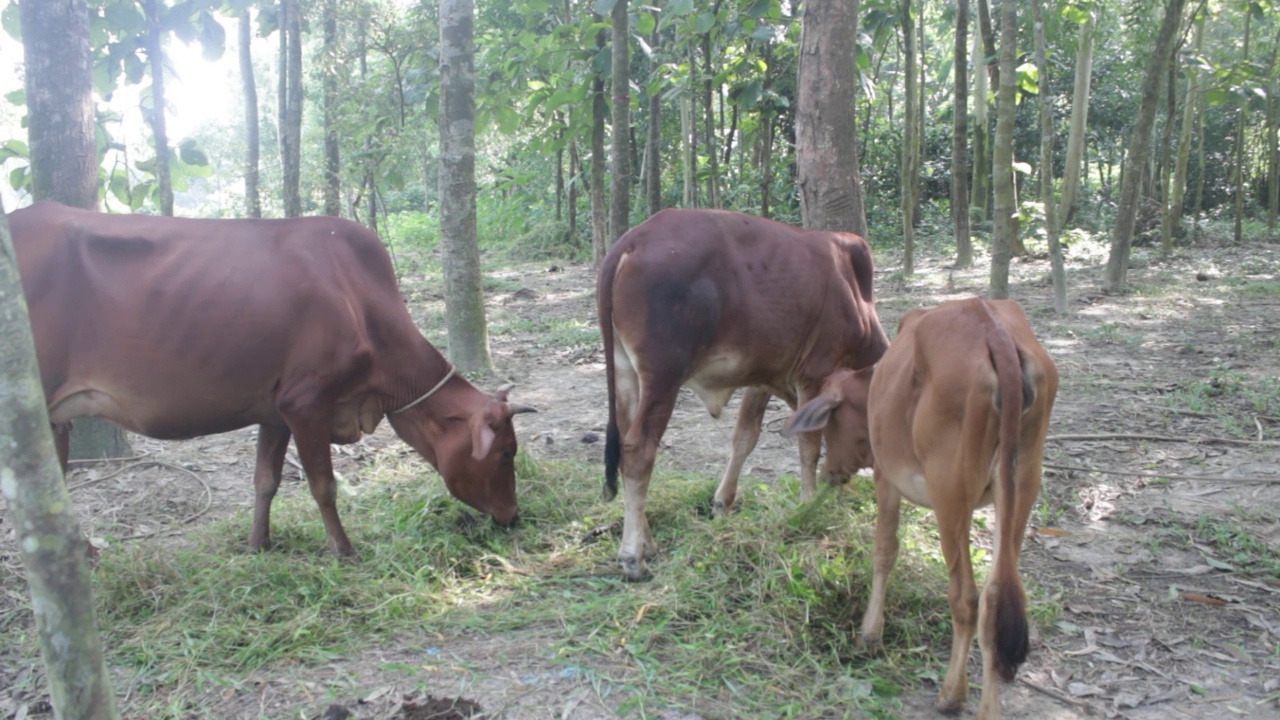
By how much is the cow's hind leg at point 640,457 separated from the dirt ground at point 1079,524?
86cm

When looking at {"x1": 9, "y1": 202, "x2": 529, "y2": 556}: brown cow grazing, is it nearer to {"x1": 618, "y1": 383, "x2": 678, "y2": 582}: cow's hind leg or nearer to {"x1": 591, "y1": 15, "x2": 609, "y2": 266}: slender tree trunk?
{"x1": 618, "y1": 383, "x2": 678, "y2": 582}: cow's hind leg

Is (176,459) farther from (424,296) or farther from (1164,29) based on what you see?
(1164,29)

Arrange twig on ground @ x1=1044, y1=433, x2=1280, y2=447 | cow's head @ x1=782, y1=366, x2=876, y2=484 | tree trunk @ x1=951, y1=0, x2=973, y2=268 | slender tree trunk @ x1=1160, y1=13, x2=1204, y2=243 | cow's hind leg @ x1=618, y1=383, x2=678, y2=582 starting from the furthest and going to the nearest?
slender tree trunk @ x1=1160, y1=13, x2=1204, y2=243
tree trunk @ x1=951, y1=0, x2=973, y2=268
twig on ground @ x1=1044, y1=433, x2=1280, y2=447
cow's hind leg @ x1=618, y1=383, x2=678, y2=582
cow's head @ x1=782, y1=366, x2=876, y2=484

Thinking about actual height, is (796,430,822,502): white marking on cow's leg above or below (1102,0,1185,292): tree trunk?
below

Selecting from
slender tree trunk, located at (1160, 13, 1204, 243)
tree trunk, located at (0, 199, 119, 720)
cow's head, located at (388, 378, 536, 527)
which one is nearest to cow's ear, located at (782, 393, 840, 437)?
cow's head, located at (388, 378, 536, 527)

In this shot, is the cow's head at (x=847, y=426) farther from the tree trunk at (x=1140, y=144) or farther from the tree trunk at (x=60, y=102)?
the tree trunk at (x=1140, y=144)

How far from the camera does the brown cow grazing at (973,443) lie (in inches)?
122

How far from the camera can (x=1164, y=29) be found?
406 inches

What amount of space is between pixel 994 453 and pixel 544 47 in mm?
8167

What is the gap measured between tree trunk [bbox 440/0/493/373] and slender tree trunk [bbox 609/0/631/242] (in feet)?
5.34

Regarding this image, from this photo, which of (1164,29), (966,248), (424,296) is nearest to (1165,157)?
(966,248)

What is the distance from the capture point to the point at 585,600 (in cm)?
434

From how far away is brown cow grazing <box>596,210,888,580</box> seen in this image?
15.5ft

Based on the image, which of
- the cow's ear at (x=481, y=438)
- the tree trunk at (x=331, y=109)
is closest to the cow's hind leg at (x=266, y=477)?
the cow's ear at (x=481, y=438)
